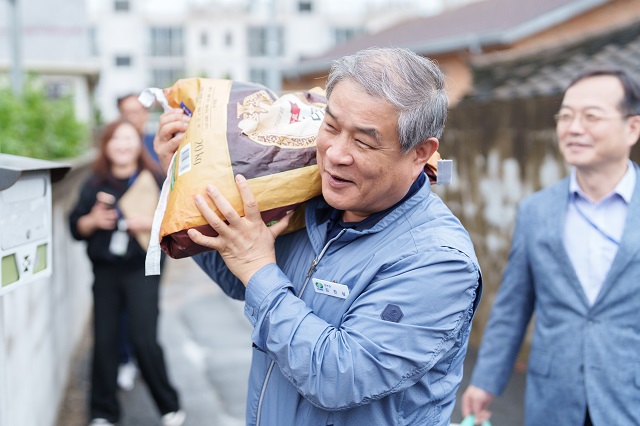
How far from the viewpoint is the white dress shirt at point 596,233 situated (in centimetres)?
Answer: 252

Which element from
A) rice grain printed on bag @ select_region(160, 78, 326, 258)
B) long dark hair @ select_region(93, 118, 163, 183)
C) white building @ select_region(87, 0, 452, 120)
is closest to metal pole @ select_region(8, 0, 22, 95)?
long dark hair @ select_region(93, 118, 163, 183)

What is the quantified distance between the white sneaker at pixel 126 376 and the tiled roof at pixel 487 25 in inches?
203

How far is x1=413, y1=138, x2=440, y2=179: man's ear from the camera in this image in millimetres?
1695

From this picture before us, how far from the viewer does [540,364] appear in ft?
8.55

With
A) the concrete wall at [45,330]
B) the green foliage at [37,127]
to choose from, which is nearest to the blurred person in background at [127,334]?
the concrete wall at [45,330]

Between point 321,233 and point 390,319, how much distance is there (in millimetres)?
364

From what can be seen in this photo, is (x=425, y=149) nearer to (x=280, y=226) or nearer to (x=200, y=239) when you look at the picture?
(x=280, y=226)

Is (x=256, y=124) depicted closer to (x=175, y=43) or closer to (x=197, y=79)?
(x=197, y=79)

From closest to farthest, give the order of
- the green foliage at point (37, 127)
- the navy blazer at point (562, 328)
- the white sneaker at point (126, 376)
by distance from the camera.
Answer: the navy blazer at point (562, 328) → the white sneaker at point (126, 376) → the green foliage at point (37, 127)

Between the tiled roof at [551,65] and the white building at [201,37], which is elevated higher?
the white building at [201,37]

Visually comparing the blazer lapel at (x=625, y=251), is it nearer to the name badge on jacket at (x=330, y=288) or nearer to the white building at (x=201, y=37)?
the name badge on jacket at (x=330, y=288)

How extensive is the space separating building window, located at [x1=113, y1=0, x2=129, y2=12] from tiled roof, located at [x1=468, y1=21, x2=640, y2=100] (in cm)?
5077

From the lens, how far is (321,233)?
73.9 inches

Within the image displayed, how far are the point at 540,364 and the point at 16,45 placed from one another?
5.49 m
